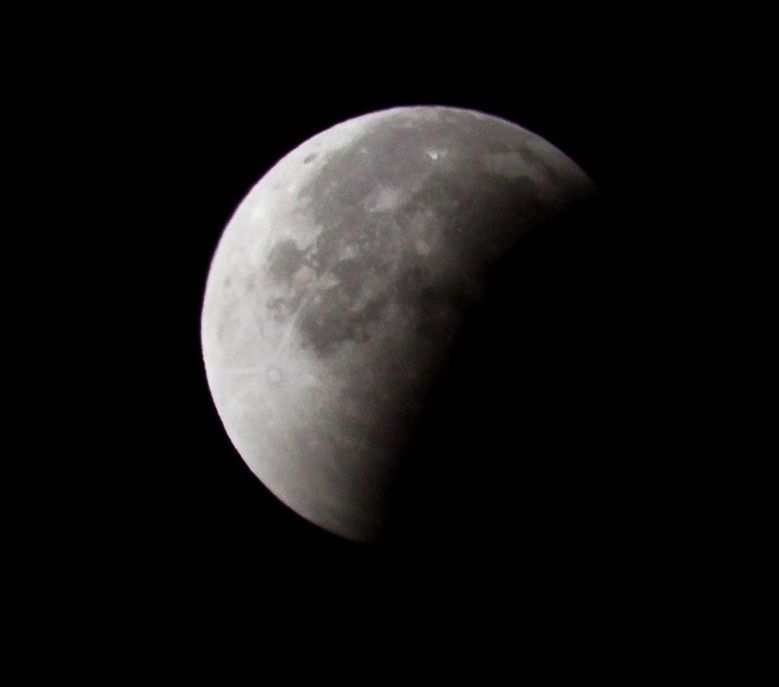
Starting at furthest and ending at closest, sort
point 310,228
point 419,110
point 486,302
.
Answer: point 419,110, point 310,228, point 486,302

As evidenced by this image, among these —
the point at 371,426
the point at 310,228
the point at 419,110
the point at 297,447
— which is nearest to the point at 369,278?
the point at 310,228

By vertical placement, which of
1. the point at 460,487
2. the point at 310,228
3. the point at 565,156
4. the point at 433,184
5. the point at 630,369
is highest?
the point at 565,156

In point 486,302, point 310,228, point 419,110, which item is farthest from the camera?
point 419,110

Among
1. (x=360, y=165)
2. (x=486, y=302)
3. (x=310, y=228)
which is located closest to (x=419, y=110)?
(x=360, y=165)

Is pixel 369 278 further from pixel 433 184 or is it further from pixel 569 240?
pixel 569 240

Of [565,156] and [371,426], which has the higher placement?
[565,156]

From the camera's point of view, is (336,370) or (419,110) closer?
(336,370)
